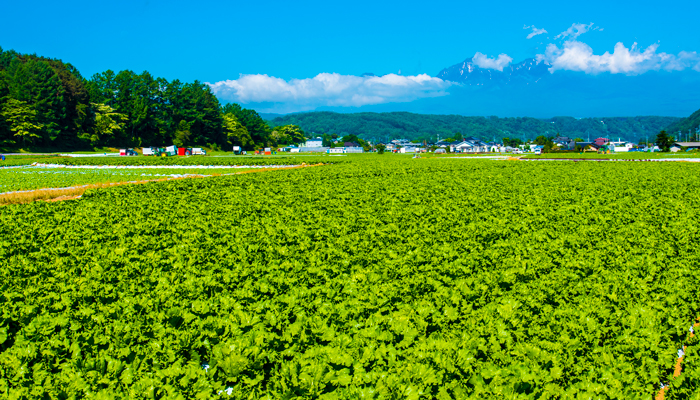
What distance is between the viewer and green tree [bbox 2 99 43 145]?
71.9 metres

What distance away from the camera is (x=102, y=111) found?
92438 mm

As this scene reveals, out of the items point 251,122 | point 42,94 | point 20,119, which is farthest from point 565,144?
point 20,119

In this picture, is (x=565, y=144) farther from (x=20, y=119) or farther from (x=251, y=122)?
(x=20, y=119)

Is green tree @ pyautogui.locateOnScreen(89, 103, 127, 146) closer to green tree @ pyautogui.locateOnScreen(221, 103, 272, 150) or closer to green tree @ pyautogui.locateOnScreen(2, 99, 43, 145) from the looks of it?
A: green tree @ pyautogui.locateOnScreen(2, 99, 43, 145)

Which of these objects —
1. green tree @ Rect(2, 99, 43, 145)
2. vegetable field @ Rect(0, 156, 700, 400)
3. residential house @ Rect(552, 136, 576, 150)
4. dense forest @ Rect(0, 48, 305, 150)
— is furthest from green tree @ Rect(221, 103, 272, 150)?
vegetable field @ Rect(0, 156, 700, 400)

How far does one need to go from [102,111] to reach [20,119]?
20.8 metres

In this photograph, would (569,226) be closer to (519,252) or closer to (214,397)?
(519,252)

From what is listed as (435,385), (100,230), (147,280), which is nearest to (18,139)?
(100,230)

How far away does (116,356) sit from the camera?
4883 millimetres

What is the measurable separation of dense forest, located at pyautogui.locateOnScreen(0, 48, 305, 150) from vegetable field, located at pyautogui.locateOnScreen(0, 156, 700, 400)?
265 feet

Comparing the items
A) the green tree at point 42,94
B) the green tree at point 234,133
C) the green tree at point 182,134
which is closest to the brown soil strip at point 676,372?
the green tree at point 42,94

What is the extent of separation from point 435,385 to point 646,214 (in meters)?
11.5

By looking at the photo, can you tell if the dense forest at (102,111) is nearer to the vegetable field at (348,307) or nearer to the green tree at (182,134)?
the green tree at (182,134)

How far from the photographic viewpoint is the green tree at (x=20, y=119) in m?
71.9
